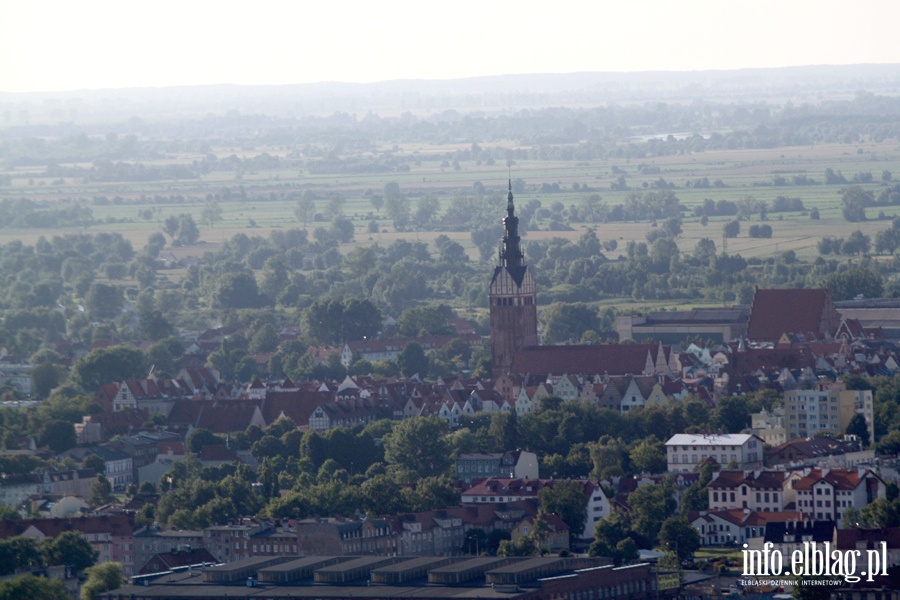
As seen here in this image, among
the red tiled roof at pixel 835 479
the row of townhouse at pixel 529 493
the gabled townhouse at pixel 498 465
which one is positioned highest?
the red tiled roof at pixel 835 479

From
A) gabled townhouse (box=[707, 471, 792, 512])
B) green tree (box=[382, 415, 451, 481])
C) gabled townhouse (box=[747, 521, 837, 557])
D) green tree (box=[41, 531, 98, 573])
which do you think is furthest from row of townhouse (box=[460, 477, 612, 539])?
green tree (box=[41, 531, 98, 573])

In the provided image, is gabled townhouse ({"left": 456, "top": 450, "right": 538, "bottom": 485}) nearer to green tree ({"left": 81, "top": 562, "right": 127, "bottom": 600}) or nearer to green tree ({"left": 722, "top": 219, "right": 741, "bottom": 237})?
green tree ({"left": 81, "top": 562, "right": 127, "bottom": 600})

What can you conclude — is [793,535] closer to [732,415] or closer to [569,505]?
[569,505]

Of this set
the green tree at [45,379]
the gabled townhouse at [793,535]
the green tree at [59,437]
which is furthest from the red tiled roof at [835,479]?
the green tree at [45,379]

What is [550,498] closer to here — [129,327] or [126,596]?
[126,596]

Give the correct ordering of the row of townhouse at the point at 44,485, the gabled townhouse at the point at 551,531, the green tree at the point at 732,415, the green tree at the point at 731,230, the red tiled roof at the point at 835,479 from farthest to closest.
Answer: the green tree at the point at 731,230 → the green tree at the point at 732,415 → the row of townhouse at the point at 44,485 → the red tiled roof at the point at 835,479 → the gabled townhouse at the point at 551,531

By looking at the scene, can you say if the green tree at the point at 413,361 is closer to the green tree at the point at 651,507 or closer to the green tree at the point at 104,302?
the green tree at the point at 651,507
